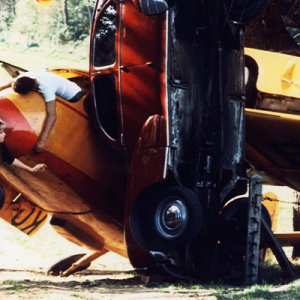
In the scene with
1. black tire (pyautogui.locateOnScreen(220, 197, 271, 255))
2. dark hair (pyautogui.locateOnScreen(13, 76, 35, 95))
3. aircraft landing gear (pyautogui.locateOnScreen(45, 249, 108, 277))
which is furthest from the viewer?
aircraft landing gear (pyautogui.locateOnScreen(45, 249, 108, 277))

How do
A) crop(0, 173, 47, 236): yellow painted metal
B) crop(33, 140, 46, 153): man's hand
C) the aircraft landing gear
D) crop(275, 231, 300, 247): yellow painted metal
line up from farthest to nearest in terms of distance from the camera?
crop(275, 231, 300, 247): yellow painted metal, the aircraft landing gear, crop(0, 173, 47, 236): yellow painted metal, crop(33, 140, 46, 153): man's hand

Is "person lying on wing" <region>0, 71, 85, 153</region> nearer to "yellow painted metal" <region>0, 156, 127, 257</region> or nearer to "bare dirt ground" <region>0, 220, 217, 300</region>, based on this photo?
"yellow painted metal" <region>0, 156, 127, 257</region>

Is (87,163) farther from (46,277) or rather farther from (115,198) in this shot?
(46,277)

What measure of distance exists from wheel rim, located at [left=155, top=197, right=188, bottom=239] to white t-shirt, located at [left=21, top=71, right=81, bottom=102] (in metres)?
1.83

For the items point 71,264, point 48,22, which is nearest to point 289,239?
point 71,264

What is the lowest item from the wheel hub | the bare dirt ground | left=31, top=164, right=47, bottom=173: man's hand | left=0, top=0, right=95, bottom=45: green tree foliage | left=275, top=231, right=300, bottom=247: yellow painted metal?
the bare dirt ground

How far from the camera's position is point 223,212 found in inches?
345

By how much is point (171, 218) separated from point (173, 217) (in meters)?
0.03

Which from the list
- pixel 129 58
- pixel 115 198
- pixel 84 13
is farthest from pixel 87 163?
pixel 84 13

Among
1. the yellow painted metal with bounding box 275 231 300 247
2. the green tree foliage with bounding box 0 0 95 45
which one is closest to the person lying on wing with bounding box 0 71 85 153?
the yellow painted metal with bounding box 275 231 300 247

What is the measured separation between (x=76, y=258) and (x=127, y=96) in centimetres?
335

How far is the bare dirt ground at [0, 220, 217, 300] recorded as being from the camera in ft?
23.2

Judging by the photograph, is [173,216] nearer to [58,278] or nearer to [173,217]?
[173,217]

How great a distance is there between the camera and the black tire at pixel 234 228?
8.64m
